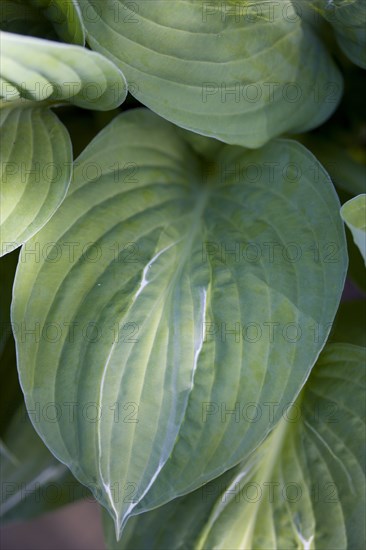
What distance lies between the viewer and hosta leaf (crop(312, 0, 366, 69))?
57 centimetres

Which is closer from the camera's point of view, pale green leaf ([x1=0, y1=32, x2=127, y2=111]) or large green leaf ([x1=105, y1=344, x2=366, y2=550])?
pale green leaf ([x1=0, y1=32, x2=127, y2=111])

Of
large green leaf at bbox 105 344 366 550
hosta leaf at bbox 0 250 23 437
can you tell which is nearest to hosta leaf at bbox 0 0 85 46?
hosta leaf at bbox 0 250 23 437

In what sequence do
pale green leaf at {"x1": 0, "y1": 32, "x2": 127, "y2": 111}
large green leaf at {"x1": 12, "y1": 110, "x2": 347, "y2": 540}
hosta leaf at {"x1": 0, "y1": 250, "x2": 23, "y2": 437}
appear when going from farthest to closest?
hosta leaf at {"x1": 0, "y1": 250, "x2": 23, "y2": 437} → large green leaf at {"x1": 12, "y1": 110, "x2": 347, "y2": 540} → pale green leaf at {"x1": 0, "y1": 32, "x2": 127, "y2": 111}

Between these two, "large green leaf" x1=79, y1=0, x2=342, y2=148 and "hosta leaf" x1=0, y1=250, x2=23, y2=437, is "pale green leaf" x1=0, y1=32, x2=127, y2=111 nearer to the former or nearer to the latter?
"large green leaf" x1=79, y1=0, x2=342, y2=148

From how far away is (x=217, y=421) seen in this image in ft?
1.75

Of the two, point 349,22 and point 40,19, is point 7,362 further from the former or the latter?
point 349,22

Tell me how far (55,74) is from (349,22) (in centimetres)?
28

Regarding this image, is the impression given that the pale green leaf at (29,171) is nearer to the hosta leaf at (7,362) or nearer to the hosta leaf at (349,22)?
the hosta leaf at (7,362)

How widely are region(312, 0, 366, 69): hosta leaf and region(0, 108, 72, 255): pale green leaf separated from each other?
0.27m

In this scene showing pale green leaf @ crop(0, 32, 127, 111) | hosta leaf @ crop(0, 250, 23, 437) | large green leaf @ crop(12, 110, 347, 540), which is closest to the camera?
pale green leaf @ crop(0, 32, 127, 111)

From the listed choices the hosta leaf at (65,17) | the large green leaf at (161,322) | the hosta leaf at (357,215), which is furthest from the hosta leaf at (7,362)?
the hosta leaf at (357,215)

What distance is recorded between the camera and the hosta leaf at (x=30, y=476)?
28.1 inches

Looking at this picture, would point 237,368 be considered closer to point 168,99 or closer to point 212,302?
point 212,302

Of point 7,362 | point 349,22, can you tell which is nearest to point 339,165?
point 349,22
